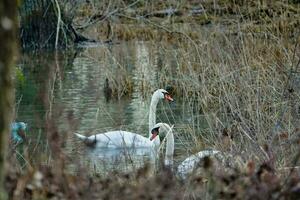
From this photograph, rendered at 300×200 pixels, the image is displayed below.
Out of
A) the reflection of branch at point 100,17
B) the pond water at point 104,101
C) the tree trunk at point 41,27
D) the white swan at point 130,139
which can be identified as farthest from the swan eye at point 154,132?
the tree trunk at point 41,27

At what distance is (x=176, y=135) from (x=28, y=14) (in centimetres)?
1566

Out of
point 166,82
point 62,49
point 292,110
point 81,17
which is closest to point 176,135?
point 292,110

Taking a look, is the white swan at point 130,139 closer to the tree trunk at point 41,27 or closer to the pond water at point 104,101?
the pond water at point 104,101

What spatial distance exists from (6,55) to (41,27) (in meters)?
23.3

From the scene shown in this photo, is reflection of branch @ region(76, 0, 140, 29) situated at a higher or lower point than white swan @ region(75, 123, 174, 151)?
lower

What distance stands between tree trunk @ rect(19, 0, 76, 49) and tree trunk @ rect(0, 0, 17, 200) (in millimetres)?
22167

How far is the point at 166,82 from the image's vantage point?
14.2m

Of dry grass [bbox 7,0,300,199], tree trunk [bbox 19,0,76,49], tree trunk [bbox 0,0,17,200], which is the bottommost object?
tree trunk [bbox 19,0,76,49]

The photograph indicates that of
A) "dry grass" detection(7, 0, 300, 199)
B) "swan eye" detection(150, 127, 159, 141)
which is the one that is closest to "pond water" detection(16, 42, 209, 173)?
"dry grass" detection(7, 0, 300, 199)

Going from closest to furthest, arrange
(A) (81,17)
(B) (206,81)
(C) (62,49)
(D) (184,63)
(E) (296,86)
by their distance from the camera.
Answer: (E) (296,86), (B) (206,81), (D) (184,63), (C) (62,49), (A) (81,17)

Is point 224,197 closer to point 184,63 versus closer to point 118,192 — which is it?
point 118,192

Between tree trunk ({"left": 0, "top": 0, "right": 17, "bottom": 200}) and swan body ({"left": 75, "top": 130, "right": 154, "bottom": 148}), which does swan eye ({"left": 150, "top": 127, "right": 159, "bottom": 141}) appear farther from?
tree trunk ({"left": 0, "top": 0, "right": 17, "bottom": 200})

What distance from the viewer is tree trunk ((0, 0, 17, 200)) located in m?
2.41

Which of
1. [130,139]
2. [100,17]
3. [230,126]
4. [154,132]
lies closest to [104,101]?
[154,132]
